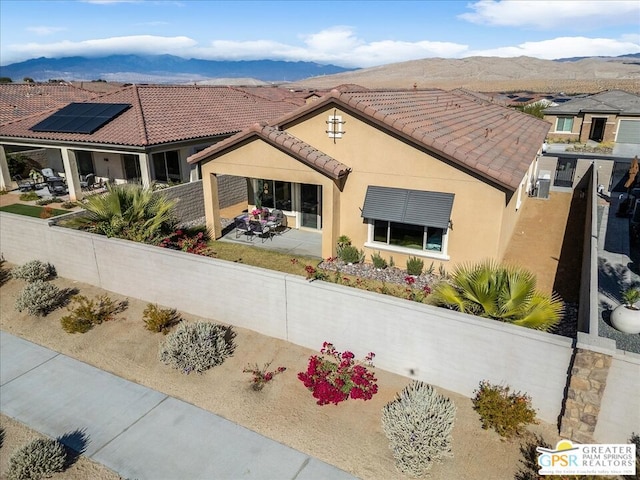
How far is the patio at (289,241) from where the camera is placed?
1677 centimetres

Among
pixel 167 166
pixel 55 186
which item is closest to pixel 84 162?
pixel 55 186

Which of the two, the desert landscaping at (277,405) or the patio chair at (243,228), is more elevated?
the patio chair at (243,228)

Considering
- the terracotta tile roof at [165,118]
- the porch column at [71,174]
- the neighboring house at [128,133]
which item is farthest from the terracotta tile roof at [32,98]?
the porch column at [71,174]

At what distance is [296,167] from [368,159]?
2.60 metres

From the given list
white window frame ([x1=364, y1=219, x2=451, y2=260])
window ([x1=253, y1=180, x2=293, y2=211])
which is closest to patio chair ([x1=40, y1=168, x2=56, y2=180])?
window ([x1=253, y1=180, x2=293, y2=211])

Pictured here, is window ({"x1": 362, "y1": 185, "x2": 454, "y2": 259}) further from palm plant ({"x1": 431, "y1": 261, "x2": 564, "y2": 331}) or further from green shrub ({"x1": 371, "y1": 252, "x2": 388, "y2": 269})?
palm plant ({"x1": 431, "y1": 261, "x2": 564, "y2": 331})

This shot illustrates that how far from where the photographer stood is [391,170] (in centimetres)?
1445

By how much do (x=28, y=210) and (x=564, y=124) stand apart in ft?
164

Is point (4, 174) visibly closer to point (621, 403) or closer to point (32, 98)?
point (32, 98)

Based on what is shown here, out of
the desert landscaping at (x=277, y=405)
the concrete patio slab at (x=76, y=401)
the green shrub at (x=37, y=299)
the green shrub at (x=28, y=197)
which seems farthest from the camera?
the green shrub at (x=28, y=197)

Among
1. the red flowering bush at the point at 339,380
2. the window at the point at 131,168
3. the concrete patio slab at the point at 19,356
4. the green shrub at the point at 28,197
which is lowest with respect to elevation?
the concrete patio slab at the point at 19,356

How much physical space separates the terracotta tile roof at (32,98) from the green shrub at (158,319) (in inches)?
848

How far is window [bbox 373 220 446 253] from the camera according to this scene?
47.3ft

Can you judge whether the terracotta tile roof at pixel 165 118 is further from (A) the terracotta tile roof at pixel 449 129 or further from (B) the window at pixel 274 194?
(A) the terracotta tile roof at pixel 449 129
